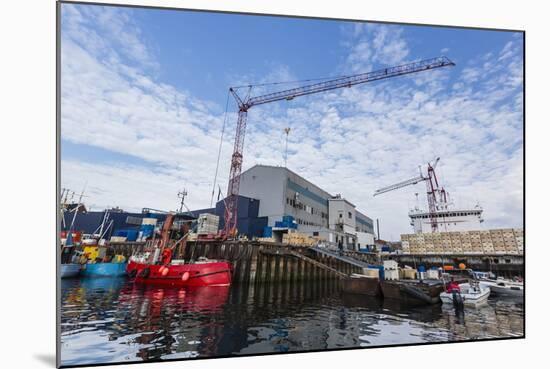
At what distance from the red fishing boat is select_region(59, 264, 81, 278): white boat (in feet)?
8.85

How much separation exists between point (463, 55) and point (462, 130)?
5.55 feet

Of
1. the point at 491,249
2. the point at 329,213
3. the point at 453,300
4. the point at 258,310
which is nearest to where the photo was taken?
the point at 258,310

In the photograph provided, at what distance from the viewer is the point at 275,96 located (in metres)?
16.7

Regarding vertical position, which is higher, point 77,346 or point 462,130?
point 462,130

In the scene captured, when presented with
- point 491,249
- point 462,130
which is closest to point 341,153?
point 462,130

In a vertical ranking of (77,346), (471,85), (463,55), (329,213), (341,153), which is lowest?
(77,346)

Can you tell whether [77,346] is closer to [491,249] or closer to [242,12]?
[242,12]

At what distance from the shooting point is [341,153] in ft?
28.5

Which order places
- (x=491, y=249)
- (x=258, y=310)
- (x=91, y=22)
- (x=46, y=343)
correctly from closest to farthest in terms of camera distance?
(x=46, y=343)
(x=91, y=22)
(x=258, y=310)
(x=491, y=249)

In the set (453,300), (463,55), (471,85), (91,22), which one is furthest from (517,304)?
(91,22)

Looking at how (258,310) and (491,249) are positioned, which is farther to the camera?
(491,249)

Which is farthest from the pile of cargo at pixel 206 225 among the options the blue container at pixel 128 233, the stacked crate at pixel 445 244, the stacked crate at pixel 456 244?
the stacked crate at pixel 456 244

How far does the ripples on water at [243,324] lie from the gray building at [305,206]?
9.74m

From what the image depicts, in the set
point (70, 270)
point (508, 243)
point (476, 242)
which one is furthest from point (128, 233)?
point (508, 243)
